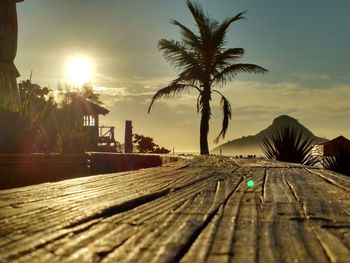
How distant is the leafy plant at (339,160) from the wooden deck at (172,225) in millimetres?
12056

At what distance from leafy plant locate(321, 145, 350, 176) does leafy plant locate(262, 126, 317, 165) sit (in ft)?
1.53

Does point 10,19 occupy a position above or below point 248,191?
above

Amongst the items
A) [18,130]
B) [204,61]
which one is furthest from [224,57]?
[18,130]

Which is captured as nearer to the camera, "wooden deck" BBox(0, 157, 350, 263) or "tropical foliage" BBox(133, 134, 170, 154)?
"wooden deck" BBox(0, 157, 350, 263)

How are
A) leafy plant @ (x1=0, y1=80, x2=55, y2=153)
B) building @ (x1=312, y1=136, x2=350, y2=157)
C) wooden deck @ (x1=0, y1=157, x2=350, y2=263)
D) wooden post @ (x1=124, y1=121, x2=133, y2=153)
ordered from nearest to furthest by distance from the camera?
wooden deck @ (x1=0, y1=157, x2=350, y2=263) < leafy plant @ (x1=0, y1=80, x2=55, y2=153) < building @ (x1=312, y1=136, x2=350, y2=157) < wooden post @ (x1=124, y1=121, x2=133, y2=153)

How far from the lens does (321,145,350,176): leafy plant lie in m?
13.6

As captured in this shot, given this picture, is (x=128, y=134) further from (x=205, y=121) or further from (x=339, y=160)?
(x=339, y=160)

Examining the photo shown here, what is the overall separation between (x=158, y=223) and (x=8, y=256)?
0.47 meters

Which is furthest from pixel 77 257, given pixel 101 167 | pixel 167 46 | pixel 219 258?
pixel 167 46

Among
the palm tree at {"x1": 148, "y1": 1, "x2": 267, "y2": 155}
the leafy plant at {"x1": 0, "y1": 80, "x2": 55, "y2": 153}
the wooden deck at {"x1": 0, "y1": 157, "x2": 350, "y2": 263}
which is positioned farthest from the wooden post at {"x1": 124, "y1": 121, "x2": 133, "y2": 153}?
the wooden deck at {"x1": 0, "y1": 157, "x2": 350, "y2": 263}

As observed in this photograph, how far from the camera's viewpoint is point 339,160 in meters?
13.7

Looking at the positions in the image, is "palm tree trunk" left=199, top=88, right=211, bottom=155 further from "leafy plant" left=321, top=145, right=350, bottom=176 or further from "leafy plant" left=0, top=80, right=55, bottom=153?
"leafy plant" left=0, top=80, right=55, bottom=153

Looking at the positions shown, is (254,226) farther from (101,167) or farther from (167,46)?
(167,46)

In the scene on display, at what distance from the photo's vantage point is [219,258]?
3.29 ft
